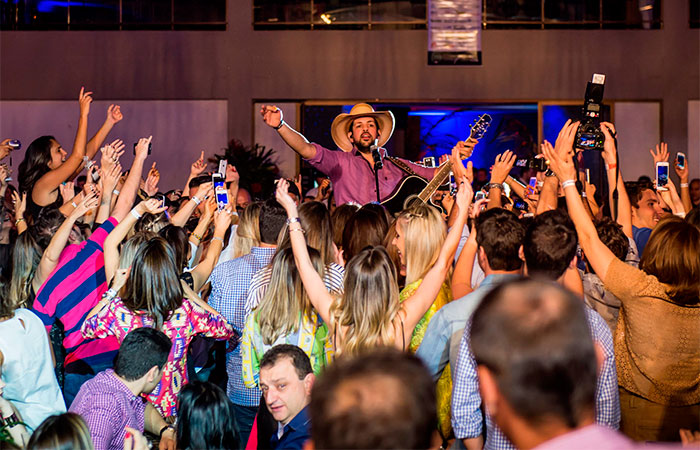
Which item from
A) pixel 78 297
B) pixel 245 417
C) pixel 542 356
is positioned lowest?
pixel 245 417

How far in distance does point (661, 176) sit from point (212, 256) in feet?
9.49

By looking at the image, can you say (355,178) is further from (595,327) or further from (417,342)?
(595,327)

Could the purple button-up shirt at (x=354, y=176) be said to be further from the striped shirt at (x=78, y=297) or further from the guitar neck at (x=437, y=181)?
the striped shirt at (x=78, y=297)

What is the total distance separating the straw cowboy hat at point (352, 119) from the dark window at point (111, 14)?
5755 mm

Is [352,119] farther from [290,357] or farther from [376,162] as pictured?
[290,357]

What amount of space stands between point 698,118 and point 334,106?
5656mm

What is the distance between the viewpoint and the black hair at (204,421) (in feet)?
8.89

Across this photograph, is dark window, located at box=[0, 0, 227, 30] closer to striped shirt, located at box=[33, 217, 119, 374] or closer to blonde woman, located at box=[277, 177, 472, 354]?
striped shirt, located at box=[33, 217, 119, 374]

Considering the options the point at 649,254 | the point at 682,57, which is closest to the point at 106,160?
the point at 649,254

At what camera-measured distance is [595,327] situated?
2.61 m

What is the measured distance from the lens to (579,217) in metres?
3.00

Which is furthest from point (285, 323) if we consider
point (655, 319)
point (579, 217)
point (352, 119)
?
point (352, 119)

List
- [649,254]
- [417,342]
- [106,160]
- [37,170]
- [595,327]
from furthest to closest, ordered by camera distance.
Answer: [37,170], [106,160], [417,342], [649,254], [595,327]

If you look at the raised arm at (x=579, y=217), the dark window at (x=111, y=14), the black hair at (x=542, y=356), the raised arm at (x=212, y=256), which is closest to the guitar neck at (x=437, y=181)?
the raised arm at (x=212, y=256)
